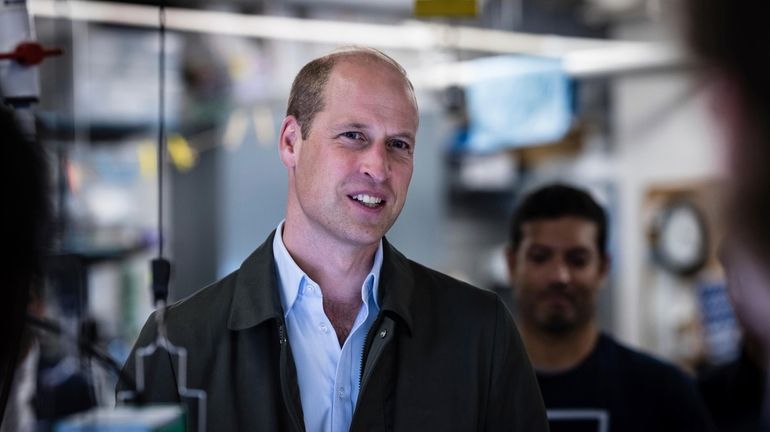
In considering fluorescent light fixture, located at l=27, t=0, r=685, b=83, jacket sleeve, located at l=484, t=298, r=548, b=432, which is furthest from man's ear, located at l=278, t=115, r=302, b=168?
fluorescent light fixture, located at l=27, t=0, r=685, b=83

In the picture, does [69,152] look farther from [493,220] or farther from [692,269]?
[493,220]

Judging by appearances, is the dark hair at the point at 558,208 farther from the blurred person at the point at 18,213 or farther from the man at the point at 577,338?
the blurred person at the point at 18,213

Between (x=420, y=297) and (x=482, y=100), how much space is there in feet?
13.7

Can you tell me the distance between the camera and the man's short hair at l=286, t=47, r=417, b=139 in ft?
5.75

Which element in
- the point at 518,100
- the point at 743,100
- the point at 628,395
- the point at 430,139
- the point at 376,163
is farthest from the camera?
the point at 430,139

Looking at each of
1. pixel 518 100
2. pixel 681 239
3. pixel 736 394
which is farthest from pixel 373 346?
pixel 681 239

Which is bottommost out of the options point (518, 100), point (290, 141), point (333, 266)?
point (333, 266)

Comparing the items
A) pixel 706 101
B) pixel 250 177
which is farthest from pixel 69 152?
pixel 250 177

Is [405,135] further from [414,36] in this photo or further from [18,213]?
[414,36]

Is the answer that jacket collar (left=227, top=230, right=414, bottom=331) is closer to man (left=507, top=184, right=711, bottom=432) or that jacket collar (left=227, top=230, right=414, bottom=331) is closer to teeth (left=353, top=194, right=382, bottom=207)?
teeth (left=353, top=194, right=382, bottom=207)

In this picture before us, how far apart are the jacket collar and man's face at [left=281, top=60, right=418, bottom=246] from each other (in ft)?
0.29

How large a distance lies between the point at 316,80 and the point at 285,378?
55 centimetres

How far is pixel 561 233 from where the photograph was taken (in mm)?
2697

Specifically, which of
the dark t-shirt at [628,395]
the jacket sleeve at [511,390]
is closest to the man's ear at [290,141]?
the jacket sleeve at [511,390]
